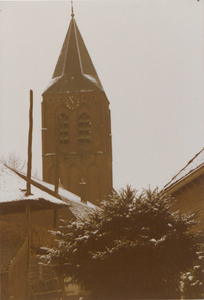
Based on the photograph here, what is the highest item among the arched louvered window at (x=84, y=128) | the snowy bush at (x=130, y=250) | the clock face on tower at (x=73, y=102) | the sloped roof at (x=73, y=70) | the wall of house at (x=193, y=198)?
the sloped roof at (x=73, y=70)

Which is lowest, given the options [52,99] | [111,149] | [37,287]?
[37,287]

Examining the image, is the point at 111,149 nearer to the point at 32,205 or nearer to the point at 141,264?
the point at 32,205

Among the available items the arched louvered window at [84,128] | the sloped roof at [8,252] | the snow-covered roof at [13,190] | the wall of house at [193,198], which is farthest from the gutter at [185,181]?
the arched louvered window at [84,128]

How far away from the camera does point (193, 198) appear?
1523 centimetres

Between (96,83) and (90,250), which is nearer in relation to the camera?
(90,250)

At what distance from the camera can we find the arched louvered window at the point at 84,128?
176 ft

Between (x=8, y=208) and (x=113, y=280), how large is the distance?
34.5 ft

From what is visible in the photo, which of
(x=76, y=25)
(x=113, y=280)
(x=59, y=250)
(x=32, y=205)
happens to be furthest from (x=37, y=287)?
(x=76, y=25)

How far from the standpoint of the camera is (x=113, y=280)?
11953 mm

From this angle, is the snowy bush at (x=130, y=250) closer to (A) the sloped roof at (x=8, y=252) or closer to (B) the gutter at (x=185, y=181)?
(B) the gutter at (x=185, y=181)

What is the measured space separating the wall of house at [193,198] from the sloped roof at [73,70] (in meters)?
38.3

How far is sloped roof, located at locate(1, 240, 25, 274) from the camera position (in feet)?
58.2

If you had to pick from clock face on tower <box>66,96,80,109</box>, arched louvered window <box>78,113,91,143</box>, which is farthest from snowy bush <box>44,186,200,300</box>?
clock face on tower <box>66,96,80,109</box>

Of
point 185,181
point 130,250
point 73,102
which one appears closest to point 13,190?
point 185,181
